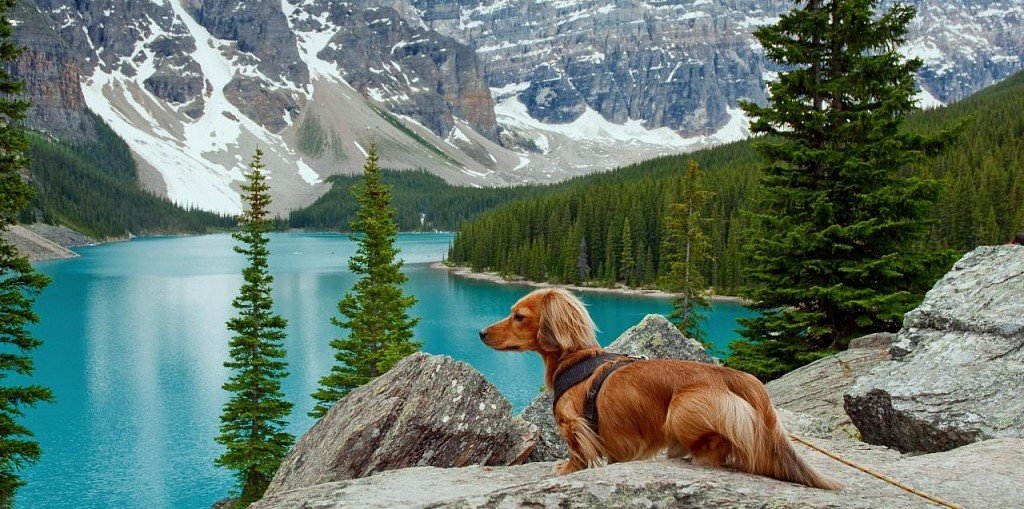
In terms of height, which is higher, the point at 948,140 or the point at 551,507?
the point at 948,140

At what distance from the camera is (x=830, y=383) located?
9.31 meters

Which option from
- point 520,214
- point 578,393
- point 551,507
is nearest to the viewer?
point 551,507

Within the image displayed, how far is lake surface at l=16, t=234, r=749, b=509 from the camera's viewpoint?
2583cm

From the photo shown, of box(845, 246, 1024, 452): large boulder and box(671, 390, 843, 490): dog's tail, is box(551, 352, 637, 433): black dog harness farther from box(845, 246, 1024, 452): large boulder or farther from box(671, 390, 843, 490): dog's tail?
box(845, 246, 1024, 452): large boulder

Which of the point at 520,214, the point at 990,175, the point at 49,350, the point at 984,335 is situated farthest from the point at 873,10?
the point at 520,214

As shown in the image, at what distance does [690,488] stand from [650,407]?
821mm

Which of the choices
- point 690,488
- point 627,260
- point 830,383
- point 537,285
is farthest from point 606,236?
point 690,488

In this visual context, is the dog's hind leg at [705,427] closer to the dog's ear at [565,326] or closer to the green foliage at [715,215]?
the dog's ear at [565,326]

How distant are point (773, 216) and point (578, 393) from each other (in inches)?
394

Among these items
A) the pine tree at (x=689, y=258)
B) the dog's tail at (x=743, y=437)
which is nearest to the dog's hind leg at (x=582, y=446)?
the dog's tail at (x=743, y=437)

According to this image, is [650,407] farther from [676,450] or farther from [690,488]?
[690,488]

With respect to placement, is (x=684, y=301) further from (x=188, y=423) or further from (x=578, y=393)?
(x=578, y=393)

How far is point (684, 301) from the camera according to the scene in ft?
104

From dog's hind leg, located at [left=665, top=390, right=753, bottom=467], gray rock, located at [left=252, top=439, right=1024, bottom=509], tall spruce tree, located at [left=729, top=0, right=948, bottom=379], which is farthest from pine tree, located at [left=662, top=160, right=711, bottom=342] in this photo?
dog's hind leg, located at [left=665, top=390, right=753, bottom=467]
